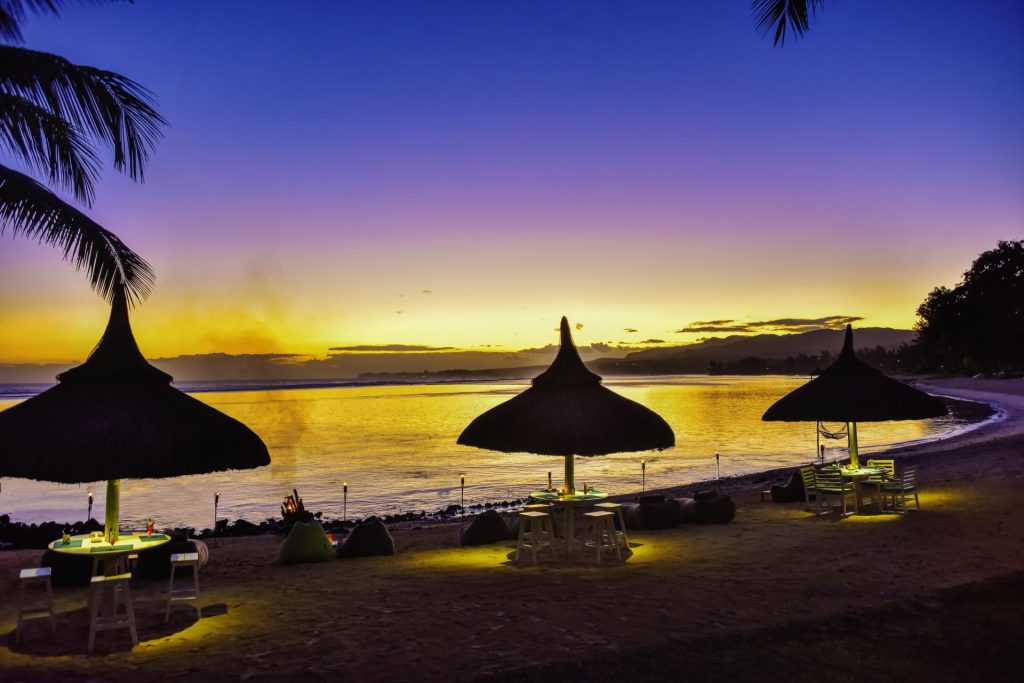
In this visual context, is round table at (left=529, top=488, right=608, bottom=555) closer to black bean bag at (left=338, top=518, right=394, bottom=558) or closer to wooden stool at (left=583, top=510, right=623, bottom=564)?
wooden stool at (left=583, top=510, right=623, bottom=564)

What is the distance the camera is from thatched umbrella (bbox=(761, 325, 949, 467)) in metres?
13.5

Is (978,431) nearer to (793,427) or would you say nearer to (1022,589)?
(793,427)

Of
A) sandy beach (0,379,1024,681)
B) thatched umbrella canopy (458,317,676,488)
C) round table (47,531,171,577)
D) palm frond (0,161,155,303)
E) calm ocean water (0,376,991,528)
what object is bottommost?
calm ocean water (0,376,991,528)

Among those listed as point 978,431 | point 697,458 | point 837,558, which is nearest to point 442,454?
point 697,458

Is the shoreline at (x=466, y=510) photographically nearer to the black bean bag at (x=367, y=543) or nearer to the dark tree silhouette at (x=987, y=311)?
the dark tree silhouette at (x=987, y=311)

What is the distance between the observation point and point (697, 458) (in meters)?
31.3

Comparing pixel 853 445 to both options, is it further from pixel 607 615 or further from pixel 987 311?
pixel 987 311

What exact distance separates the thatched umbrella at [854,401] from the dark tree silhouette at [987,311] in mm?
14884

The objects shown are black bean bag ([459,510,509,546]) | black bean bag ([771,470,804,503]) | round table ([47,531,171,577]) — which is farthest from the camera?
black bean bag ([771,470,804,503])

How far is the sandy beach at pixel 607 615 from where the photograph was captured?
5.85 metres

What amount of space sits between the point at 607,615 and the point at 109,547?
198 inches

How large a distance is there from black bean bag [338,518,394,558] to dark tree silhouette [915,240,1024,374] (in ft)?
79.1

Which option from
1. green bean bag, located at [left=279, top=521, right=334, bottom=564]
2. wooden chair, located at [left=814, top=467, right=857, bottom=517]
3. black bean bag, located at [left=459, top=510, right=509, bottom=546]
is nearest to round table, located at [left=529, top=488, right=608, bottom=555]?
black bean bag, located at [left=459, top=510, right=509, bottom=546]

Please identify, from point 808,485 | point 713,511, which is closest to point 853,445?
point 808,485
